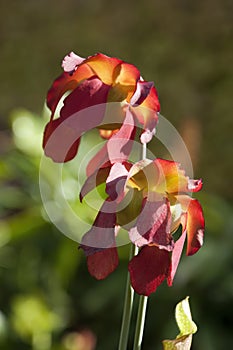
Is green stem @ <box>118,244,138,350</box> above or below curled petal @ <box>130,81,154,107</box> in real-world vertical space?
below

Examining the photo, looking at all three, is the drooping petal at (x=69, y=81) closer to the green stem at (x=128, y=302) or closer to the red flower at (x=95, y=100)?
the red flower at (x=95, y=100)

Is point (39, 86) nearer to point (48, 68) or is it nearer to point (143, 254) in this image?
point (48, 68)

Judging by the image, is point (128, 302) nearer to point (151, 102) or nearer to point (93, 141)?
point (151, 102)

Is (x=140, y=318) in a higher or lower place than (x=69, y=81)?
lower

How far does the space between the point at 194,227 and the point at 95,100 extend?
0.33 feet

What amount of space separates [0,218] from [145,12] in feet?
2.69

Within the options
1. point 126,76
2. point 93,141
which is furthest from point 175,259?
point 93,141

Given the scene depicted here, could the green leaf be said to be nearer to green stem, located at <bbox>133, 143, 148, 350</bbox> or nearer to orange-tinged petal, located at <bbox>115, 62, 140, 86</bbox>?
green stem, located at <bbox>133, 143, 148, 350</bbox>

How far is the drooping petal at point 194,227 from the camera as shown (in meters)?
0.51

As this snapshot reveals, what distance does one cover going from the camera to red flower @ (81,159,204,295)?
0.48 m

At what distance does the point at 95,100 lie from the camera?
51cm

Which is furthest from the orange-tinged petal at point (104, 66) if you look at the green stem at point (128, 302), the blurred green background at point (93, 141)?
the blurred green background at point (93, 141)

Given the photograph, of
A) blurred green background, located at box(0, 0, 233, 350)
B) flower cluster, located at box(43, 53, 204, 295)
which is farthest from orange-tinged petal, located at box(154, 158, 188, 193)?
blurred green background, located at box(0, 0, 233, 350)

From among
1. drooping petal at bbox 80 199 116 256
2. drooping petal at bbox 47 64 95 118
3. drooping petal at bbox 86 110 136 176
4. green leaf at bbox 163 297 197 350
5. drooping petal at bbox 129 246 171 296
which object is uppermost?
drooping petal at bbox 47 64 95 118
